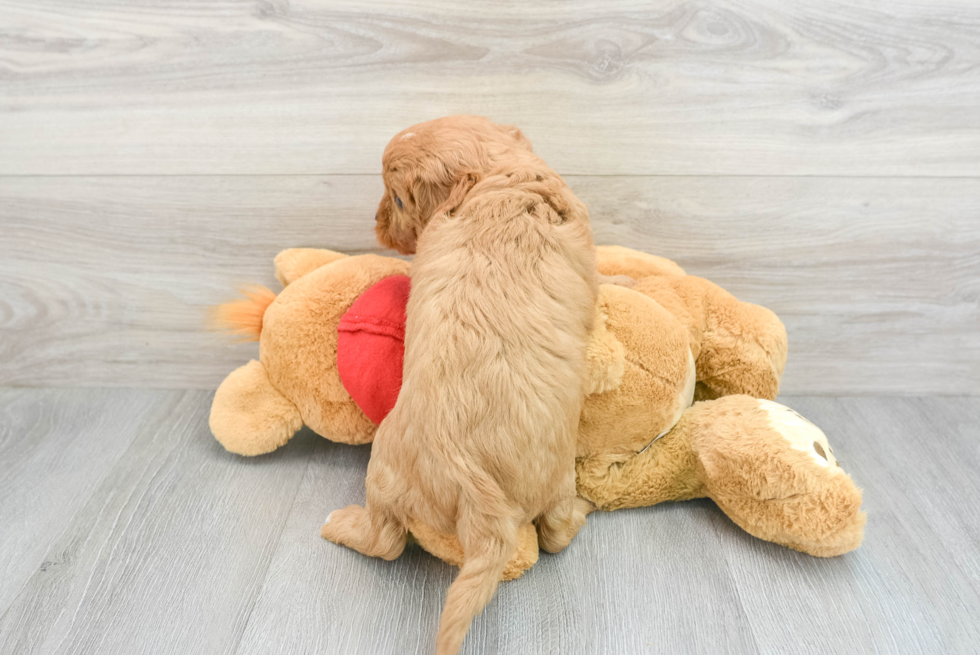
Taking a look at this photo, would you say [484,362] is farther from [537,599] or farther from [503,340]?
[537,599]

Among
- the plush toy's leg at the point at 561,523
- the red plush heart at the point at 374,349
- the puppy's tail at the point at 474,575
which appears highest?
the red plush heart at the point at 374,349

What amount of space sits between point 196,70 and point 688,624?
1.08 meters

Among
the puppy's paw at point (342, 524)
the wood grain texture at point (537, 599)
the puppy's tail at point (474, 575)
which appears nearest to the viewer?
the puppy's tail at point (474, 575)

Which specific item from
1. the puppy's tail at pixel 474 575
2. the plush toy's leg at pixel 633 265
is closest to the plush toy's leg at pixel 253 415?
the puppy's tail at pixel 474 575

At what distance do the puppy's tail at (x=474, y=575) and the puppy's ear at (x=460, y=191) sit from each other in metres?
0.36

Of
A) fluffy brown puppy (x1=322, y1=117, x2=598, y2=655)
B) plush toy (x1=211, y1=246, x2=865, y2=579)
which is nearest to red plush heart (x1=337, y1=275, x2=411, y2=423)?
plush toy (x1=211, y1=246, x2=865, y2=579)

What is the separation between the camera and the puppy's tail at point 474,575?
618 mm

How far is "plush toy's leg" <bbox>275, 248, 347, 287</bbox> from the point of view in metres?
1.03

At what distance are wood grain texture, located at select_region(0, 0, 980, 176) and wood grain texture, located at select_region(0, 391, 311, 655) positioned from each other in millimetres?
492

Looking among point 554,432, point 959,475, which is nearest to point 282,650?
point 554,432

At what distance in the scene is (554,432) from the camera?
69 centimetres

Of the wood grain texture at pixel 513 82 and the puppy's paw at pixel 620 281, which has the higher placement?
the wood grain texture at pixel 513 82

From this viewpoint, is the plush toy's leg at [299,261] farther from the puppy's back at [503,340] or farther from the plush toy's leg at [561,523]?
the plush toy's leg at [561,523]

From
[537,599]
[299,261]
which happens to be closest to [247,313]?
[299,261]
